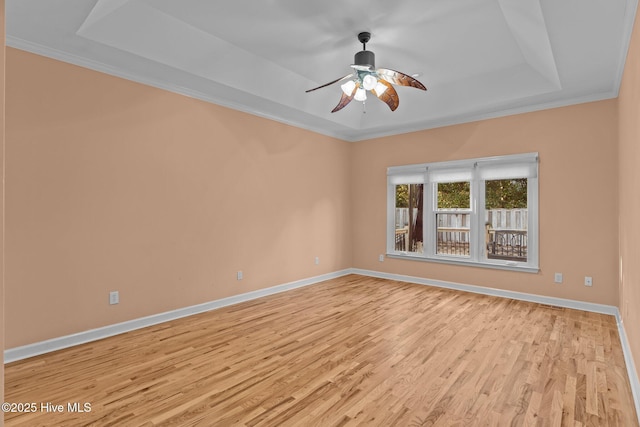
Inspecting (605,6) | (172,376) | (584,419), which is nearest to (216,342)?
(172,376)

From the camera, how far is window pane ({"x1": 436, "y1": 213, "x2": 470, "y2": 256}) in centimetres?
559

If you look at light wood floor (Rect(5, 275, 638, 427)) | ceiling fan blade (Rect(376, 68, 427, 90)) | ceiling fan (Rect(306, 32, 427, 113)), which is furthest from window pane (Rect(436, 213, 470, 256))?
ceiling fan blade (Rect(376, 68, 427, 90))

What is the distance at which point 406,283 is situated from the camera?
19.4 feet

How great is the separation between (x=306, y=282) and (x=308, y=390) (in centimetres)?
334

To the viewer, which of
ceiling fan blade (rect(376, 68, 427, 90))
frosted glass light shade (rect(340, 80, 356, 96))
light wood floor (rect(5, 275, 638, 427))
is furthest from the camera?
frosted glass light shade (rect(340, 80, 356, 96))

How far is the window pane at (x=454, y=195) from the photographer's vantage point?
556cm

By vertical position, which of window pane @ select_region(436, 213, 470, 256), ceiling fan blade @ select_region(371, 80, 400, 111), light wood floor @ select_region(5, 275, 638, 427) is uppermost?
ceiling fan blade @ select_region(371, 80, 400, 111)

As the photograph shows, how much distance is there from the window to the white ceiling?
3.03 ft

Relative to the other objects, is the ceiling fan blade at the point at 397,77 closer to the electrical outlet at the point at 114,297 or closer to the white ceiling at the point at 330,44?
the white ceiling at the point at 330,44

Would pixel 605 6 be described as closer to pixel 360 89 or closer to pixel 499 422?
pixel 360 89

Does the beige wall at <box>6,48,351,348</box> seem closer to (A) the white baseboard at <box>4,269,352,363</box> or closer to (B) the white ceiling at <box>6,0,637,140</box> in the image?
(A) the white baseboard at <box>4,269,352,363</box>

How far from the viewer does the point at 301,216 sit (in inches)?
227

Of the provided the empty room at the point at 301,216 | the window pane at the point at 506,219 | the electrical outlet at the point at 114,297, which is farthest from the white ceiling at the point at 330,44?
the electrical outlet at the point at 114,297

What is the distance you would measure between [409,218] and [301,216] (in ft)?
6.62
